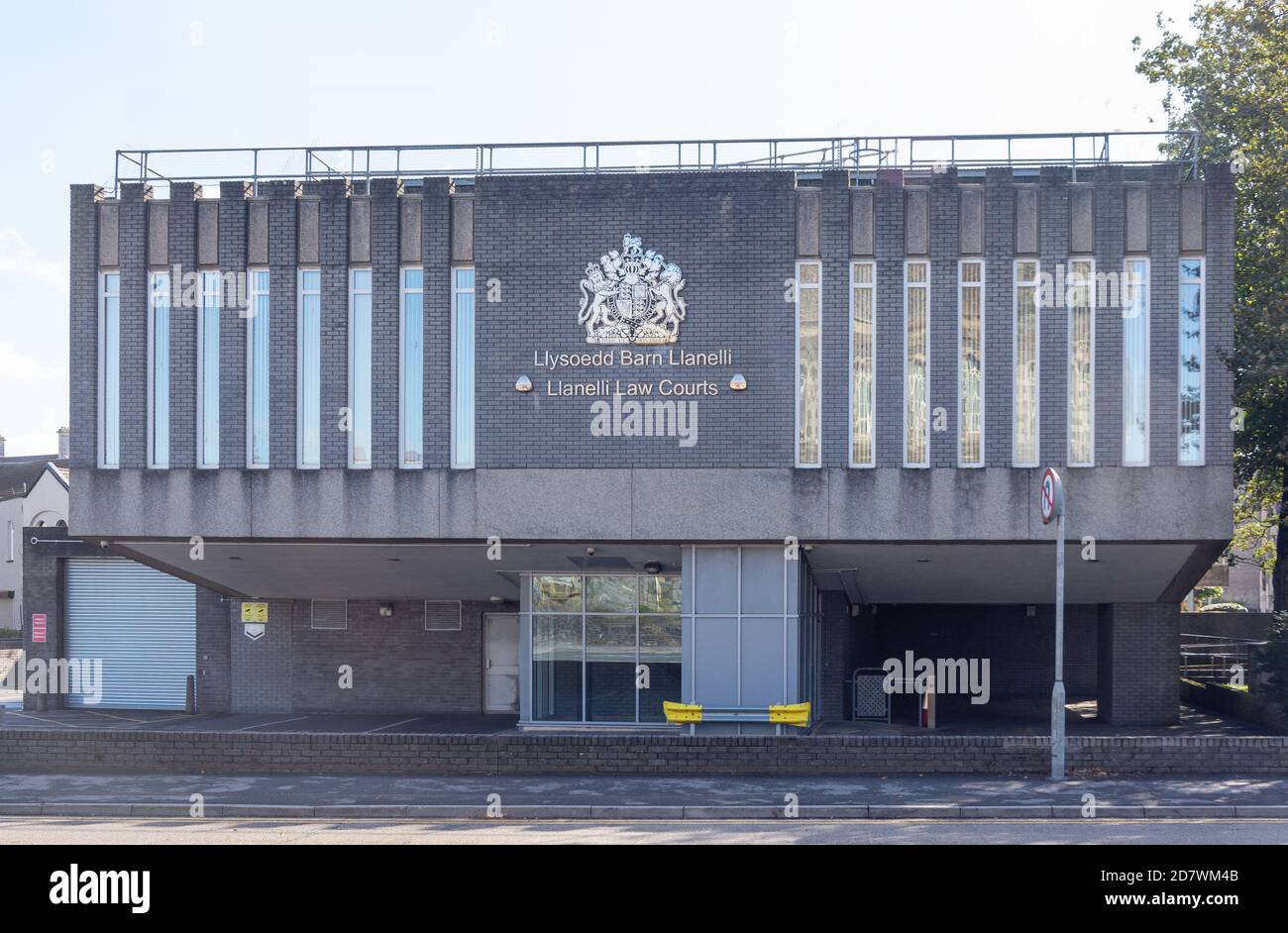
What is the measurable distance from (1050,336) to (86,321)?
16.3 meters

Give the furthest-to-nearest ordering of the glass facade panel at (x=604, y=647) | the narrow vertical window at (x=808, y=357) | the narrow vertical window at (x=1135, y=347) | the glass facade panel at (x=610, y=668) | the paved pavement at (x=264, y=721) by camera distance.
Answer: the paved pavement at (x=264, y=721)
the glass facade panel at (x=610, y=668)
the glass facade panel at (x=604, y=647)
the narrow vertical window at (x=808, y=357)
the narrow vertical window at (x=1135, y=347)

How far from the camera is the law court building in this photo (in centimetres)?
2170

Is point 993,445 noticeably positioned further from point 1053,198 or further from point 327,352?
point 327,352

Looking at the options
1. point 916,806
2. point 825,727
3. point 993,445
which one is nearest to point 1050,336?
point 993,445

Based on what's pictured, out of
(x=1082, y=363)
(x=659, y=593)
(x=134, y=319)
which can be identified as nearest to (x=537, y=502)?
(x=659, y=593)

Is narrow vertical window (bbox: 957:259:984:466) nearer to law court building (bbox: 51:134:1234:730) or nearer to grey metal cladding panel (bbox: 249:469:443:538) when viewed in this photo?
law court building (bbox: 51:134:1234:730)

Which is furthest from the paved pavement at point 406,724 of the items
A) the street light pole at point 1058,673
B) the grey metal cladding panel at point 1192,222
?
the grey metal cladding panel at point 1192,222

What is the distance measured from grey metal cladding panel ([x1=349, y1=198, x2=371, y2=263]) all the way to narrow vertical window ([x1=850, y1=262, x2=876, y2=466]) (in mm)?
8179

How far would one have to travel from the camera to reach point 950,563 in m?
23.5

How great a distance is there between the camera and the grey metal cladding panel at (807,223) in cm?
2195

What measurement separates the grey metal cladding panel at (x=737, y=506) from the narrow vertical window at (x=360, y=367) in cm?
485

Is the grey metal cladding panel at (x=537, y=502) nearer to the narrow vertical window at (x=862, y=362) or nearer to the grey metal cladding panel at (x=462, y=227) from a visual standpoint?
the grey metal cladding panel at (x=462, y=227)

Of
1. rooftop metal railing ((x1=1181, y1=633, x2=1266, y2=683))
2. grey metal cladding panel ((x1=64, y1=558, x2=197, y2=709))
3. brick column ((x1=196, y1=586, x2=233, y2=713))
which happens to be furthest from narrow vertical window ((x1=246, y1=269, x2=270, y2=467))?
rooftop metal railing ((x1=1181, y1=633, x2=1266, y2=683))

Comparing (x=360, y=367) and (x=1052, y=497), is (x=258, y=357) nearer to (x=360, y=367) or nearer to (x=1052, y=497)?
(x=360, y=367)
